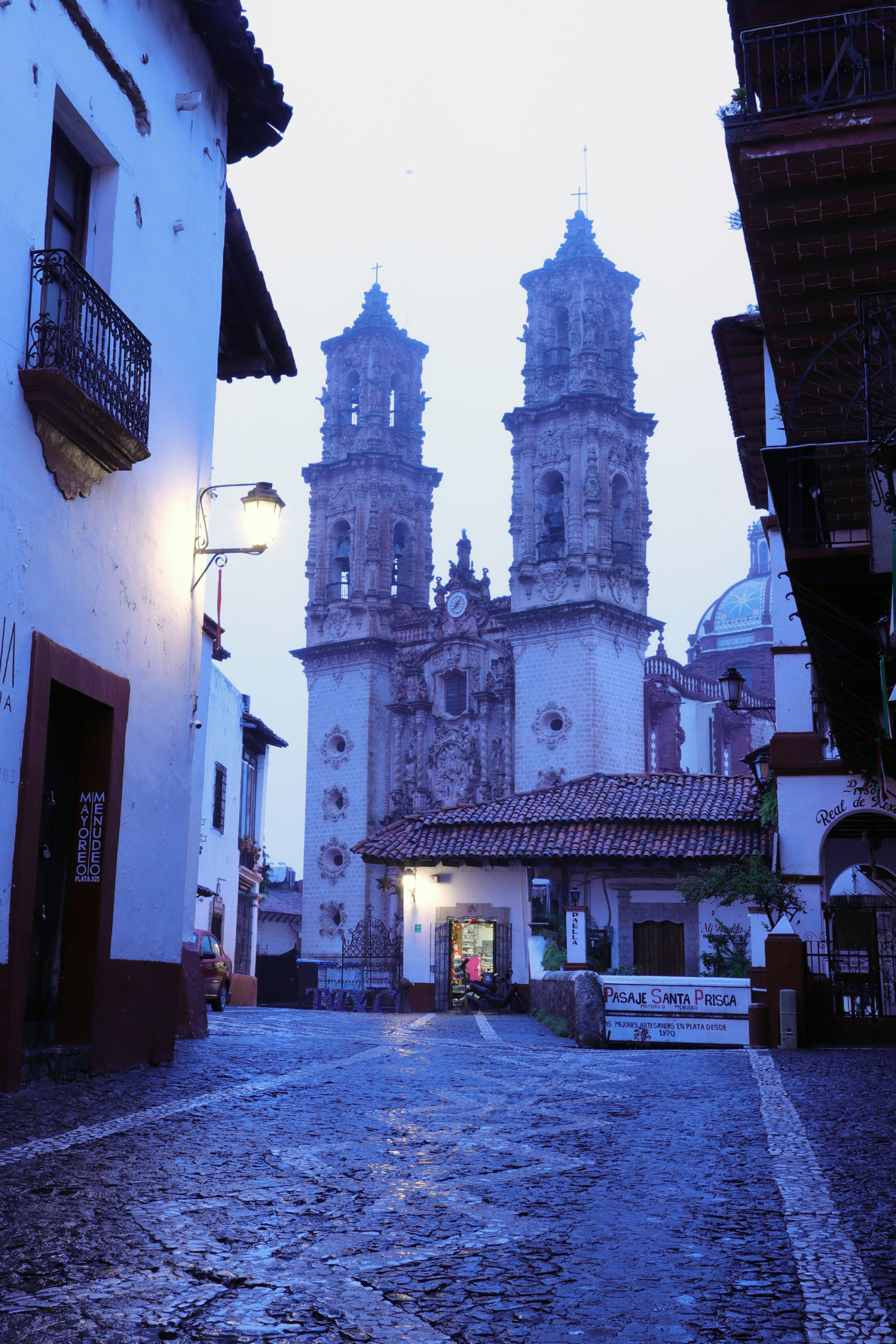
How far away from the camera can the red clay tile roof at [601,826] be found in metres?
28.0

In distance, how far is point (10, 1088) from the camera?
24.1 feet

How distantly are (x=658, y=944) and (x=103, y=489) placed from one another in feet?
73.2

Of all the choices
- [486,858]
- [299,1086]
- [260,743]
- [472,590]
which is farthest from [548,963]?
[472,590]

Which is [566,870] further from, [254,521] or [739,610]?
[739,610]

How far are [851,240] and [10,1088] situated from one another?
25.3 ft

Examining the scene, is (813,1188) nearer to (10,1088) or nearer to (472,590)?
(10,1088)

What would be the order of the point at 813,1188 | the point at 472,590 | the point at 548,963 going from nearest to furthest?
the point at 813,1188 → the point at 548,963 → the point at 472,590

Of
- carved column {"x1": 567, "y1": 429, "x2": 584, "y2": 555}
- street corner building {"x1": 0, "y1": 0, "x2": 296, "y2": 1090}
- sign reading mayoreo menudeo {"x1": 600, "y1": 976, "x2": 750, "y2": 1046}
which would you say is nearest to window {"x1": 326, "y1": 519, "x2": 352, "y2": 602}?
carved column {"x1": 567, "y1": 429, "x2": 584, "y2": 555}

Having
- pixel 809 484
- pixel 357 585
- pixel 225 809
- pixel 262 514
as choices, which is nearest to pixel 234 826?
pixel 225 809

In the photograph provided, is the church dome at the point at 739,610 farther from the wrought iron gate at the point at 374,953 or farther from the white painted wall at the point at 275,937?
the wrought iron gate at the point at 374,953

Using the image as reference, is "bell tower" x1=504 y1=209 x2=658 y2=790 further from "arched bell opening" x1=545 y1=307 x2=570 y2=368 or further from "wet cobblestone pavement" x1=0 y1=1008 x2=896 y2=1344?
"wet cobblestone pavement" x1=0 y1=1008 x2=896 y2=1344

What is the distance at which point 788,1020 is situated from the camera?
50.8ft

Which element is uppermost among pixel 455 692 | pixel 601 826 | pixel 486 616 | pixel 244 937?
pixel 486 616

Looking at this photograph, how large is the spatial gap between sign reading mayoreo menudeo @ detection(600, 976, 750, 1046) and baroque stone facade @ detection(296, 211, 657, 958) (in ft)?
82.0
